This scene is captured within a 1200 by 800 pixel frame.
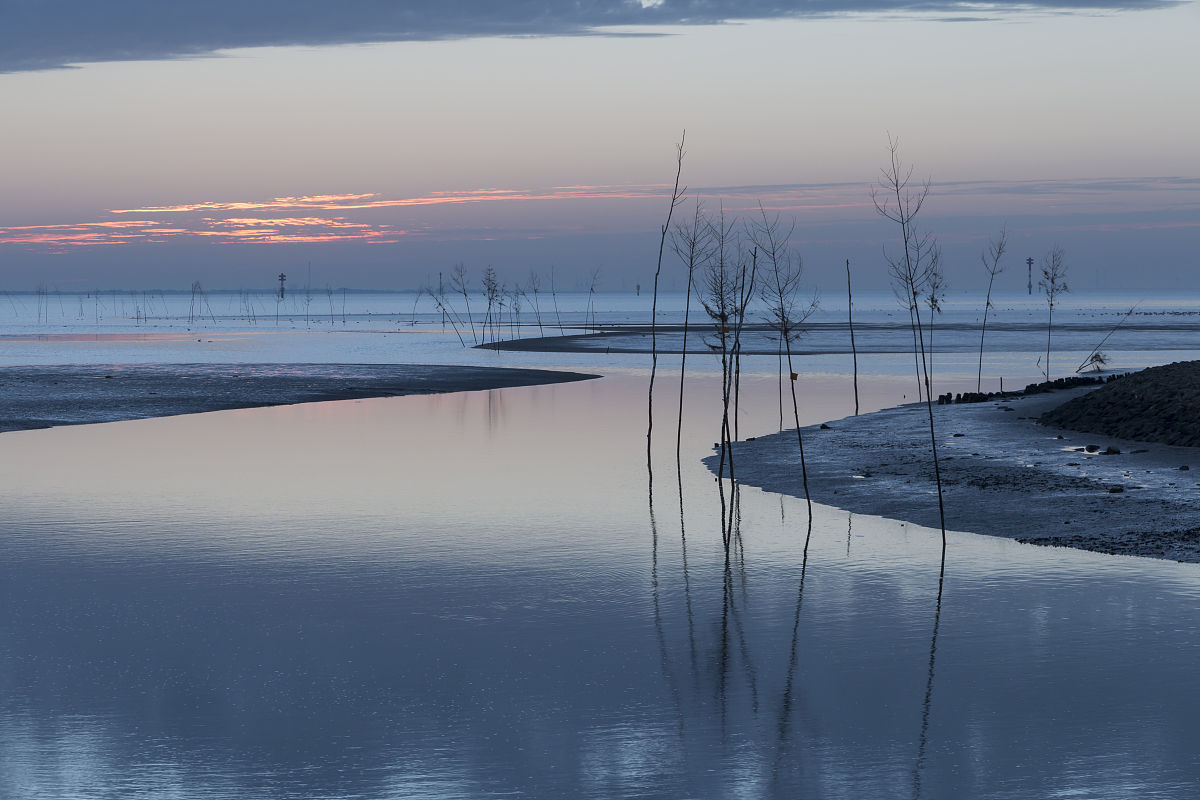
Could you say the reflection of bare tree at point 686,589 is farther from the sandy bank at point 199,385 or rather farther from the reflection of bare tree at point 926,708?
the sandy bank at point 199,385

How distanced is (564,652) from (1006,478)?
450 inches

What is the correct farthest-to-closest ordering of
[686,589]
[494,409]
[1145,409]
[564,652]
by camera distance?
1. [494,409]
2. [1145,409]
3. [686,589]
4. [564,652]

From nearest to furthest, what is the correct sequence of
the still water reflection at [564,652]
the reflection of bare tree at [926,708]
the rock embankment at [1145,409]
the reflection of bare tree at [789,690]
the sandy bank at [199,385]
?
1. the reflection of bare tree at [926,708]
2. the still water reflection at [564,652]
3. the reflection of bare tree at [789,690]
4. the rock embankment at [1145,409]
5. the sandy bank at [199,385]

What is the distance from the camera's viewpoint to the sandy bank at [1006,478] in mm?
15602

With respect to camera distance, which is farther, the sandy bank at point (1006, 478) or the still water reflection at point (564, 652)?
the sandy bank at point (1006, 478)

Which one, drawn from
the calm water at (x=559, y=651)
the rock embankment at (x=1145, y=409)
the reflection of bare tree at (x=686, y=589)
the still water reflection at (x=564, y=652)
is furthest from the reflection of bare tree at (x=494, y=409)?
the rock embankment at (x=1145, y=409)

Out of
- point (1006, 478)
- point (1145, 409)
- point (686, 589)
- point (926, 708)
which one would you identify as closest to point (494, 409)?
point (1145, 409)

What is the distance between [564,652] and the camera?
10336mm

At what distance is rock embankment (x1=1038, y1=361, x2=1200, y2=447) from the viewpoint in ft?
75.9

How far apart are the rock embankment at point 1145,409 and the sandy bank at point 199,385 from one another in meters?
21.5

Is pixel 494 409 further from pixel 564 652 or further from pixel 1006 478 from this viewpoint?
pixel 564 652

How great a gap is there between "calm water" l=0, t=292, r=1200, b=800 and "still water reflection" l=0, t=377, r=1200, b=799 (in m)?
0.04

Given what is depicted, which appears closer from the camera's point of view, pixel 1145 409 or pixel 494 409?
pixel 1145 409

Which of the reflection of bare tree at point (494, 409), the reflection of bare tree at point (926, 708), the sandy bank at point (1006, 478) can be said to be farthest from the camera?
the reflection of bare tree at point (494, 409)
